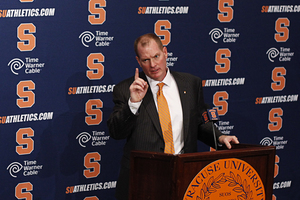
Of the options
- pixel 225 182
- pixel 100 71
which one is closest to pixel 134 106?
pixel 225 182

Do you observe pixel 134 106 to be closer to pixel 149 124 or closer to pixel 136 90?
pixel 136 90

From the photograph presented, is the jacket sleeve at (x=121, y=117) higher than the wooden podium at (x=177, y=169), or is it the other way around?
the jacket sleeve at (x=121, y=117)

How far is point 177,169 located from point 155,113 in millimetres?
631

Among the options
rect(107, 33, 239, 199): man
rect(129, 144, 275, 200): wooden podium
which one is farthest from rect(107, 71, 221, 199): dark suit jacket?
rect(129, 144, 275, 200): wooden podium

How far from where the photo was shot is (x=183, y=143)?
9.23 feet

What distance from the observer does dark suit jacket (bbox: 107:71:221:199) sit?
2691mm

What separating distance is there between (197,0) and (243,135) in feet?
4.83

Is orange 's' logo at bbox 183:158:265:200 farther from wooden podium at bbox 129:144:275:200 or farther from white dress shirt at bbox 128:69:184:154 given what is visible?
white dress shirt at bbox 128:69:184:154

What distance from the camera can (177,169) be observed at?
2.20 m

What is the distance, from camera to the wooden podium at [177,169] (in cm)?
223

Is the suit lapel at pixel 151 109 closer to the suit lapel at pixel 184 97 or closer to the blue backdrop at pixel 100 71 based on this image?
the suit lapel at pixel 184 97

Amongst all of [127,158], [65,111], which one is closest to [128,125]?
[127,158]

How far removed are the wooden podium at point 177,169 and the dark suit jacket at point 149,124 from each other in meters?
0.38

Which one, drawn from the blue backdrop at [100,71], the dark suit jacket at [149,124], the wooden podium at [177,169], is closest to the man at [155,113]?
the dark suit jacket at [149,124]
